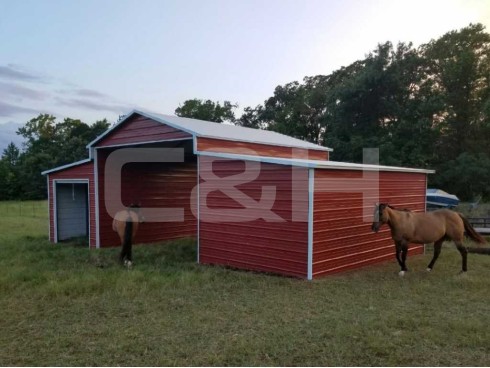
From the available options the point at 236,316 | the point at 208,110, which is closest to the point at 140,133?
the point at 236,316

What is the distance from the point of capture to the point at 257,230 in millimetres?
8484

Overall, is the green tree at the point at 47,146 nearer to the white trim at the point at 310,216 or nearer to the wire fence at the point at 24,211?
the wire fence at the point at 24,211

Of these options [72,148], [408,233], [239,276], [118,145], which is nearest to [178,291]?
[239,276]

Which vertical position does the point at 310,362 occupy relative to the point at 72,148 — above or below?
below

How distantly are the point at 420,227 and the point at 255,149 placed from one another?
506cm

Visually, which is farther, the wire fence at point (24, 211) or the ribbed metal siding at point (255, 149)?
the wire fence at point (24, 211)

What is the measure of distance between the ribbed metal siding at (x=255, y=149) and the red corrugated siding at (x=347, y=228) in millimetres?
3289

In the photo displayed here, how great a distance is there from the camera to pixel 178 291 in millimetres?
6828

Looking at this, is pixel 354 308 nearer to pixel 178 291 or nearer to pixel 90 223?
pixel 178 291

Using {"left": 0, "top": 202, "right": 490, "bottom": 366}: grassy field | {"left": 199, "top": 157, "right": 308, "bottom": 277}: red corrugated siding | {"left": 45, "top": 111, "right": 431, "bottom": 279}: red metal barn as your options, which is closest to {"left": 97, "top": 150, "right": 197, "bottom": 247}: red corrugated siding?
{"left": 45, "top": 111, "right": 431, "bottom": 279}: red metal barn

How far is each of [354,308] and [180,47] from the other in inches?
465

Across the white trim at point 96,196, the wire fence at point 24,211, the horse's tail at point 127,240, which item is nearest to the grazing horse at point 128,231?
the horse's tail at point 127,240

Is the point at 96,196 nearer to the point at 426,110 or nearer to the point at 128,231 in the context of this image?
the point at 128,231

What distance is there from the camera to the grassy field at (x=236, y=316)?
418 cm
